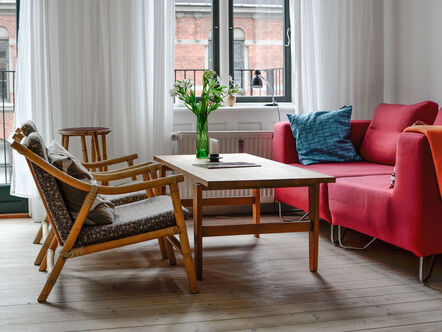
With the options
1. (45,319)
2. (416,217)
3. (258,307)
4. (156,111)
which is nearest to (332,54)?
(156,111)

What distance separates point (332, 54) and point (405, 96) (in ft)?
2.35

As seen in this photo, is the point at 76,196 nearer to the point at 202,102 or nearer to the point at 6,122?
the point at 202,102

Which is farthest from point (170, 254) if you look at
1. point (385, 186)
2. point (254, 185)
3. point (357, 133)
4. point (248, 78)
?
point (248, 78)

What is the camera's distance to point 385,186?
2920 mm

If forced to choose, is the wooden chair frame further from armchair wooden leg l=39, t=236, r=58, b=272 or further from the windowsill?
the windowsill

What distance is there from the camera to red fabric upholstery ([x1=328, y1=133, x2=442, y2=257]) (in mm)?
2533

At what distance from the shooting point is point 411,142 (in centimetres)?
256

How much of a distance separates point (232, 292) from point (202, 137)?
49.6 inches

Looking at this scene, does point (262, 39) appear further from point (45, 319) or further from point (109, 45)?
point (45, 319)

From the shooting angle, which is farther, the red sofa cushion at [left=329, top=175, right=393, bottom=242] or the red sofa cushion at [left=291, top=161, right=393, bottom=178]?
the red sofa cushion at [left=291, top=161, right=393, bottom=178]

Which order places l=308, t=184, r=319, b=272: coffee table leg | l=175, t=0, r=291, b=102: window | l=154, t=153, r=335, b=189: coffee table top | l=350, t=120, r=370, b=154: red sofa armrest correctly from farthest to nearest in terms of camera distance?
1. l=175, t=0, r=291, b=102: window
2. l=350, t=120, r=370, b=154: red sofa armrest
3. l=308, t=184, r=319, b=272: coffee table leg
4. l=154, t=153, r=335, b=189: coffee table top

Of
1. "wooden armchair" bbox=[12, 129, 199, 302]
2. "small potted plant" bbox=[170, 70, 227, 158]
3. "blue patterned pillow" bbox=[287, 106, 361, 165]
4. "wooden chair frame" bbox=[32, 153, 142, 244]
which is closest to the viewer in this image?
"wooden armchair" bbox=[12, 129, 199, 302]

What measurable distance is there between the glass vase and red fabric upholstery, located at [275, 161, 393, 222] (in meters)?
0.70

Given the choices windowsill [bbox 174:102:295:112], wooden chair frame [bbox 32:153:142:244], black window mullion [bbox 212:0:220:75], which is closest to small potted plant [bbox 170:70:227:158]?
wooden chair frame [bbox 32:153:142:244]
